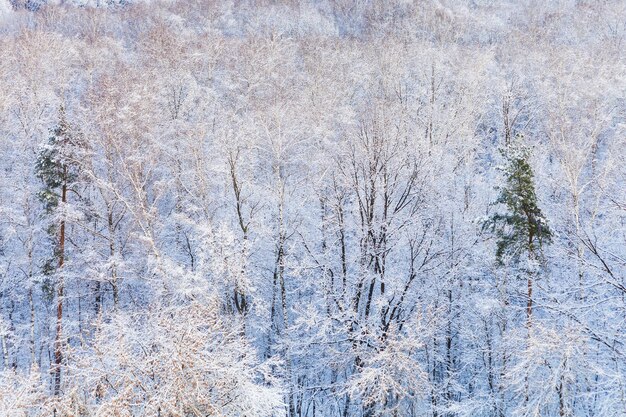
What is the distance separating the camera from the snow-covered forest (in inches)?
517

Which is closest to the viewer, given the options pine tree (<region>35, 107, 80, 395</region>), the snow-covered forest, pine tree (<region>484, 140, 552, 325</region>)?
the snow-covered forest

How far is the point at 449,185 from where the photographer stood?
86.7 feet

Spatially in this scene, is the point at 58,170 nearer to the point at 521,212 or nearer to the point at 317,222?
the point at 317,222

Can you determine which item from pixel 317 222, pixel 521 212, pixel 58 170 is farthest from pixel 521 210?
pixel 58 170

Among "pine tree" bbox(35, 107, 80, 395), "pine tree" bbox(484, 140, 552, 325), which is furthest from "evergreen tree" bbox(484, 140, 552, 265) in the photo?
"pine tree" bbox(35, 107, 80, 395)

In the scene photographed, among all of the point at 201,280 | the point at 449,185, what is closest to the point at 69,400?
the point at 201,280

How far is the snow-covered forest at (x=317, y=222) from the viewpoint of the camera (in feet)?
43.1

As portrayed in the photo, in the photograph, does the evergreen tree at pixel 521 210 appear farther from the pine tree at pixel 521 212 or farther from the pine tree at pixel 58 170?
the pine tree at pixel 58 170

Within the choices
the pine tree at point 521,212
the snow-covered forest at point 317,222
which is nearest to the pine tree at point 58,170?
the snow-covered forest at point 317,222

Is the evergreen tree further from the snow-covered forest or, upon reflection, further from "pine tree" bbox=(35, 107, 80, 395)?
"pine tree" bbox=(35, 107, 80, 395)

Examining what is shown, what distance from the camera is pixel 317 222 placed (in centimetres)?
2656

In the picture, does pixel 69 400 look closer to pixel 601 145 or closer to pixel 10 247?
pixel 10 247

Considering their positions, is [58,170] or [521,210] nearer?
[521,210]

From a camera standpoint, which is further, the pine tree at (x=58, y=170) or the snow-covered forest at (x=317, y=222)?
the pine tree at (x=58, y=170)
